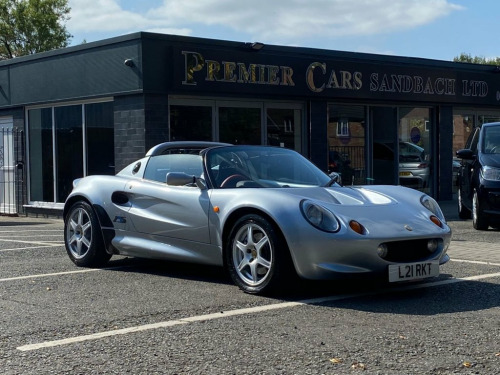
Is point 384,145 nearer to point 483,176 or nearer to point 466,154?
point 466,154

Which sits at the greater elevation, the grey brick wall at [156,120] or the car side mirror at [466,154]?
the grey brick wall at [156,120]

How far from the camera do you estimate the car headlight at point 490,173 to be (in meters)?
12.1

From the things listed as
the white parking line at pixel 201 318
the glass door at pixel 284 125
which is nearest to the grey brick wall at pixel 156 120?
the glass door at pixel 284 125

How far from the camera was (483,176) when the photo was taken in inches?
482

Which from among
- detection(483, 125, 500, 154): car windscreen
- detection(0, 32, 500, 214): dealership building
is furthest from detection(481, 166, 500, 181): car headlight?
detection(0, 32, 500, 214): dealership building

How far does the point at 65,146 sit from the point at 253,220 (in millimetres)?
11944

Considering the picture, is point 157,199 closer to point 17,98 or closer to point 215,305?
point 215,305

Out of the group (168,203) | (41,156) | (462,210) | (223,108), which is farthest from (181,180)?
(41,156)

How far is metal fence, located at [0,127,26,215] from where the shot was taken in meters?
18.9

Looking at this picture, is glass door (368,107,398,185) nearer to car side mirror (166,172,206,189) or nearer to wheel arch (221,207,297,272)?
car side mirror (166,172,206,189)

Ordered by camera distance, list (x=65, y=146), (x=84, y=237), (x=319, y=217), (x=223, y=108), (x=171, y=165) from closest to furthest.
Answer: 1. (x=319, y=217)
2. (x=171, y=165)
3. (x=84, y=237)
4. (x=223, y=108)
5. (x=65, y=146)

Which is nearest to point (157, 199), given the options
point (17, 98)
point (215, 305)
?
point (215, 305)

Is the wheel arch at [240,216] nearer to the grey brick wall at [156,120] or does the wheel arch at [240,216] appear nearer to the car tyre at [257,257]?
the car tyre at [257,257]

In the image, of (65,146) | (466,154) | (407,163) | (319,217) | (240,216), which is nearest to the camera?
(319,217)
